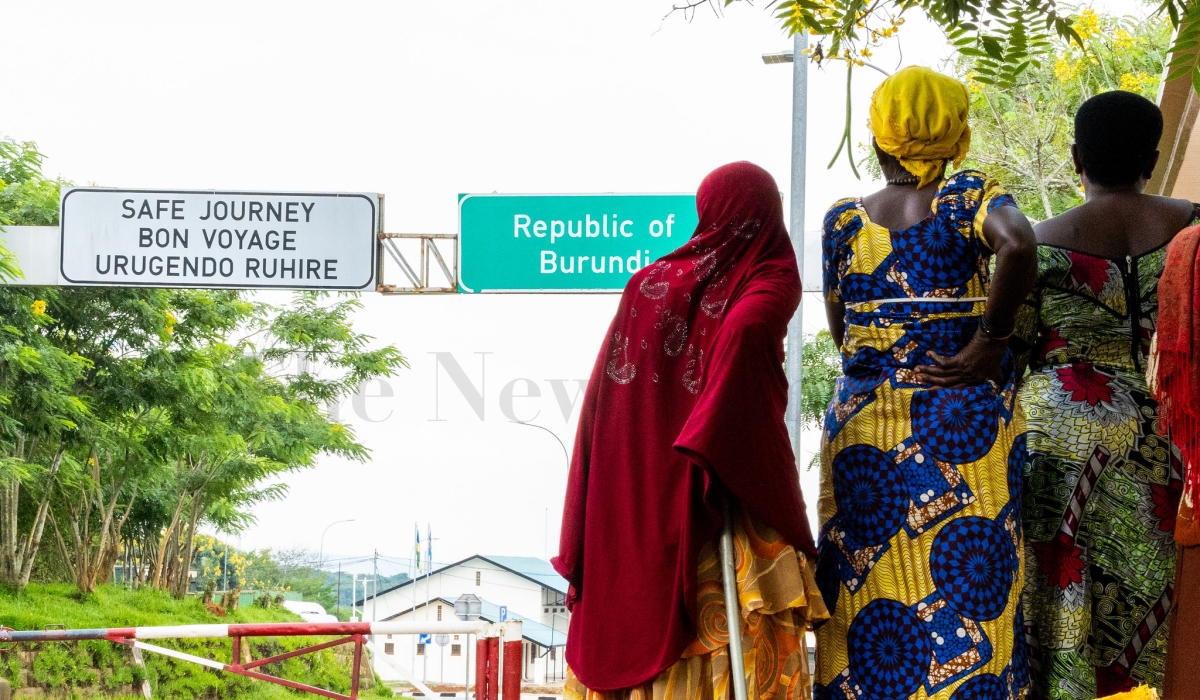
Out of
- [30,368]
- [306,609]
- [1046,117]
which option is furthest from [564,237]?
[306,609]

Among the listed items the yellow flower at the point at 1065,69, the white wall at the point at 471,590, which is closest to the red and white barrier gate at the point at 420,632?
the yellow flower at the point at 1065,69

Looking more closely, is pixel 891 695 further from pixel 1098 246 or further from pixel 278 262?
pixel 278 262

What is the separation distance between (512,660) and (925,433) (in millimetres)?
5115

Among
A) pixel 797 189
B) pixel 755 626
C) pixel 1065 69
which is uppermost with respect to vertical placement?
pixel 1065 69

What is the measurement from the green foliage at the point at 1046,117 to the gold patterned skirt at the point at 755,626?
11.0m

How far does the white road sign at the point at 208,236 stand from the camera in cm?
771

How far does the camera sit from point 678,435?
7.45 ft

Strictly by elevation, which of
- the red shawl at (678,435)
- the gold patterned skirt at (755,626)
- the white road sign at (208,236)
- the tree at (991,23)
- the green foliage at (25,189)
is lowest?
the gold patterned skirt at (755,626)

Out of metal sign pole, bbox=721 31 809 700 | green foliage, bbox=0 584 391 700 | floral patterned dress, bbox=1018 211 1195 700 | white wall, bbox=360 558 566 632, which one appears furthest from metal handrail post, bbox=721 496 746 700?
white wall, bbox=360 558 566 632

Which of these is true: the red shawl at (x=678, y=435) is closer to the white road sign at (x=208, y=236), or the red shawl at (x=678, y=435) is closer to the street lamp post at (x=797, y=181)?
the white road sign at (x=208, y=236)

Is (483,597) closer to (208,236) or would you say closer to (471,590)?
(471,590)

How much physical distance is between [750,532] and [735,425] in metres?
0.21

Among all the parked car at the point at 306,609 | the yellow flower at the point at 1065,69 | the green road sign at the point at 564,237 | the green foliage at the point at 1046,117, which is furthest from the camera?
the parked car at the point at 306,609

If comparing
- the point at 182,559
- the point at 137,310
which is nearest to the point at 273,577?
the point at 182,559
